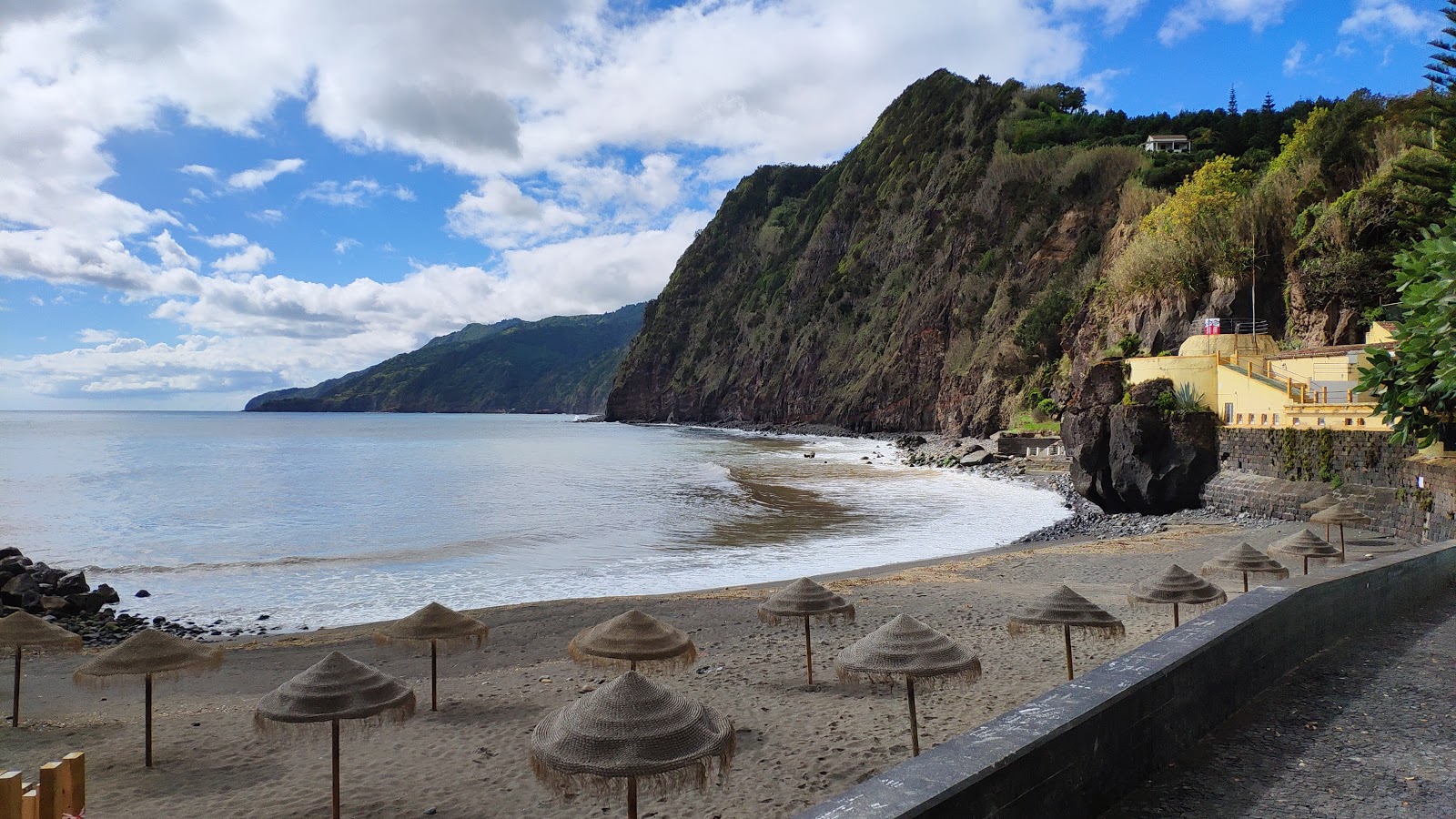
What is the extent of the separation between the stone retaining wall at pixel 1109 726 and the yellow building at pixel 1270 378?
18.5 metres

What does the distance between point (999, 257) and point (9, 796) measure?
75.9m

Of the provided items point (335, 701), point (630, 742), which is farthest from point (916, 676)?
point (335, 701)

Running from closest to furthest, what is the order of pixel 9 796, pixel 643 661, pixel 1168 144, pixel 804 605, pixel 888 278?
pixel 9 796 → pixel 643 661 → pixel 804 605 → pixel 1168 144 → pixel 888 278

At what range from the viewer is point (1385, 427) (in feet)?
64.0

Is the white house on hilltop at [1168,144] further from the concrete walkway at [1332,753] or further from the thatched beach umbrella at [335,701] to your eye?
the thatched beach umbrella at [335,701]

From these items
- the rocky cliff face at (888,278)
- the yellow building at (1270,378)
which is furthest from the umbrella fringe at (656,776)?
the rocky cliff face at (888,278)

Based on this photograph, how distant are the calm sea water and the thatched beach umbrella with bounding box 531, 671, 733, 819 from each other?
13.1 meters

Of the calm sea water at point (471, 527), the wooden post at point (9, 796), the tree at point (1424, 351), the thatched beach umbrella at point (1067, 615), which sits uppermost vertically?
the tree at point (1424, 351)

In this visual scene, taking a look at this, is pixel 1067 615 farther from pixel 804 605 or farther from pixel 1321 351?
pixel 1321 351

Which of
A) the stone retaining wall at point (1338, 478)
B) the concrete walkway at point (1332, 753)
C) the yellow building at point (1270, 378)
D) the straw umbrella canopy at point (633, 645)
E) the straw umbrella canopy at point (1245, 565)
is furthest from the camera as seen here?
the yellow building at point (1270, 378)

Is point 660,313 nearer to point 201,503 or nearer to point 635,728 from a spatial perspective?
point 201,503

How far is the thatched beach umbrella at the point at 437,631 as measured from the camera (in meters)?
9.80

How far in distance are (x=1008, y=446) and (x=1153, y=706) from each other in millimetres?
46965

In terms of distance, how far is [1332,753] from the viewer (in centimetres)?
454
